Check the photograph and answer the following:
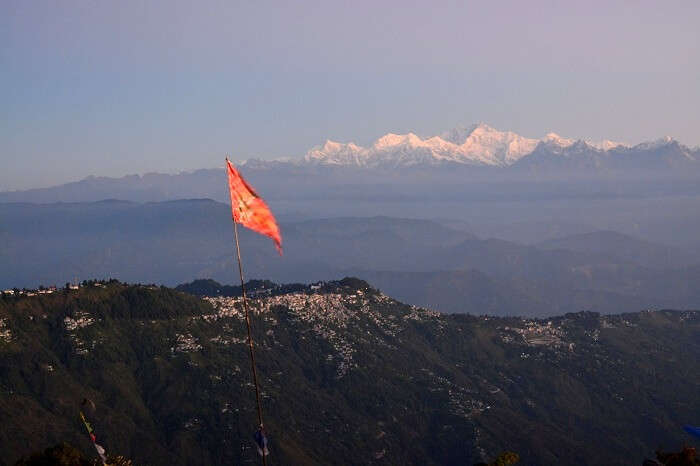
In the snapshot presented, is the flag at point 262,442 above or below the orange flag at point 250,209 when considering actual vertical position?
below

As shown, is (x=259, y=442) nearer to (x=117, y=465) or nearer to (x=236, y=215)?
(x=236, y=215)

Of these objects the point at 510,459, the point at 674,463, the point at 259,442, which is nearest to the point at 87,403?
the point at 259,442

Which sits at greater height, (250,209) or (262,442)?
(250,209)

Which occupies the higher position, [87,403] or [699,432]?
[87,403]

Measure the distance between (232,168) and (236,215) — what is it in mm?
4753

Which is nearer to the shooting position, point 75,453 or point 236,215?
point 236,215

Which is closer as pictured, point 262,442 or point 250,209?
point 250,209

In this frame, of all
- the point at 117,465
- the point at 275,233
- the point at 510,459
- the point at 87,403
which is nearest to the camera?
the point at 275,233

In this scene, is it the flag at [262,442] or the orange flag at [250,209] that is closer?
the orange flag at [250,209]

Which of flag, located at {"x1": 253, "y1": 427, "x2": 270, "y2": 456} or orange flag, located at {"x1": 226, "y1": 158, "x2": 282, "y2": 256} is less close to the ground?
orange flag, located at {"x1": 226, "y1": 158, "x2": 282, "y2": 256}

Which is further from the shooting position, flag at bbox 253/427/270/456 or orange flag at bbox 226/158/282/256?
flag at bbox 253/427/270/456

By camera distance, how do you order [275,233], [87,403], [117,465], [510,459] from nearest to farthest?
[275,233], [87,403], [510,459], [117,465]

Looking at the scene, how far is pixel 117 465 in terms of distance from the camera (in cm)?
12888

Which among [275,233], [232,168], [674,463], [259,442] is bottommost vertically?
[674,463]
